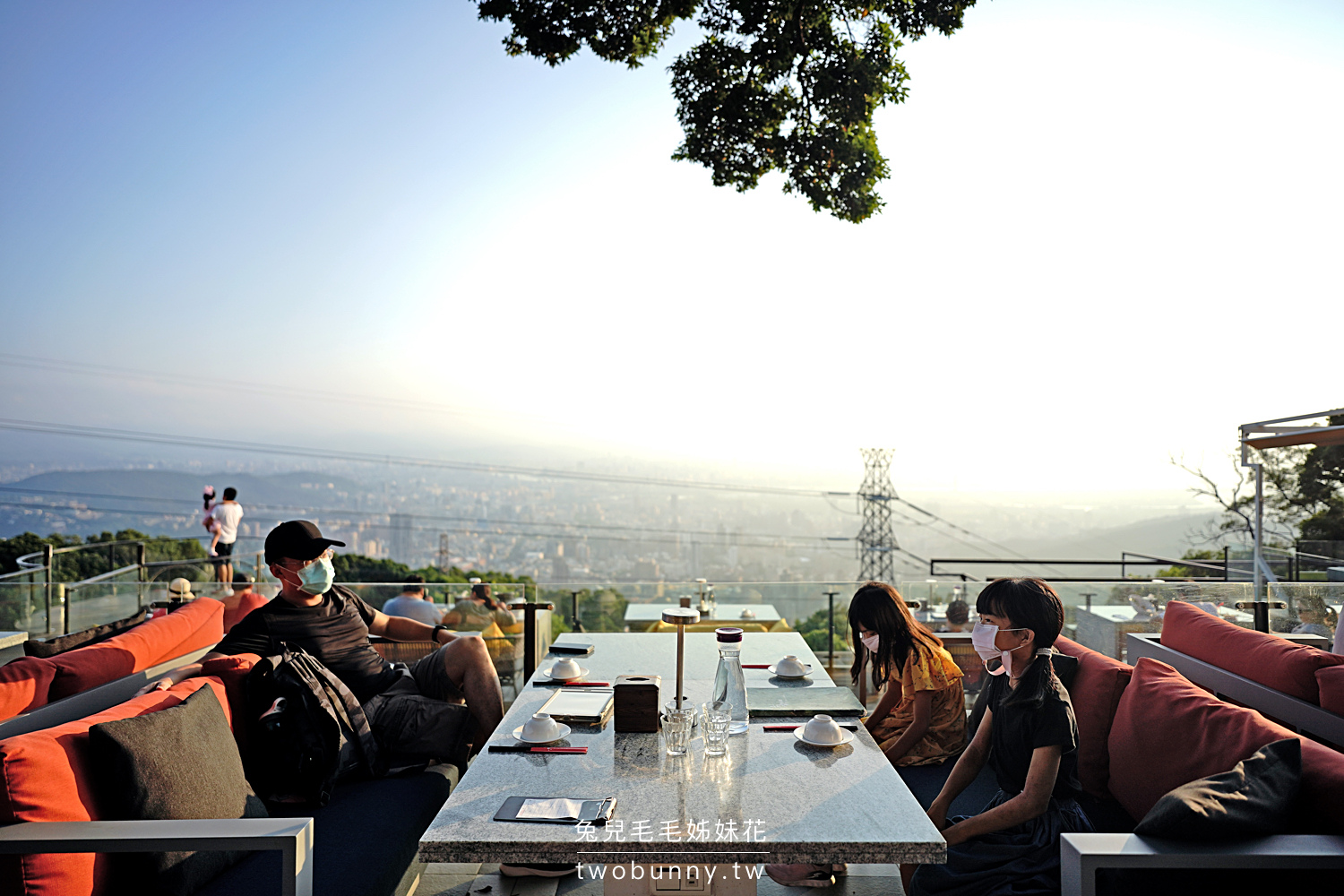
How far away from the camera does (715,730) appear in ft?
7.25

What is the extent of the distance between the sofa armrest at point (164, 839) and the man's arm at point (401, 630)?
1.95 metres

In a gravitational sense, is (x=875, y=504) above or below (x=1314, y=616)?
below

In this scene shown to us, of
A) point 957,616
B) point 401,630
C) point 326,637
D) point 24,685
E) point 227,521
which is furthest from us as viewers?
point 227,521

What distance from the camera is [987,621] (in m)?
2.25

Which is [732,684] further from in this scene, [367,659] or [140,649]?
[140,649]

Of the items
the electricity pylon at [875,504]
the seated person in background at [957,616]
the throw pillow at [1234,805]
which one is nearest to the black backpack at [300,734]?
the throw pillow at [1234,805]

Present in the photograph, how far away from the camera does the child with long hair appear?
2.06m

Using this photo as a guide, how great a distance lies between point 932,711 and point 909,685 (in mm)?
170

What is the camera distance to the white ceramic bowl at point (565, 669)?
3.12 m

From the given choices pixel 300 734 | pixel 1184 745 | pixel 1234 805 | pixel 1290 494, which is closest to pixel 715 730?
pixel 1234 805

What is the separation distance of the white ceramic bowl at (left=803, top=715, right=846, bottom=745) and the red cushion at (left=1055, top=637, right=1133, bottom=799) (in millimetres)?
842

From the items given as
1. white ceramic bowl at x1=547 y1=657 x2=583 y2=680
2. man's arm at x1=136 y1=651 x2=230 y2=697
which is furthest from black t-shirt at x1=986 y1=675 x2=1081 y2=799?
man's arm at x1=136 y1=651 x2=230 y2=697

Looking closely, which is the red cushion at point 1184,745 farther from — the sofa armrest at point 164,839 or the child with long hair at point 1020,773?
the sofa armrest at point 164,839

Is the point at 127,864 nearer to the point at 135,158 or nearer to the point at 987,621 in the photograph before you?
the point at 987,621
